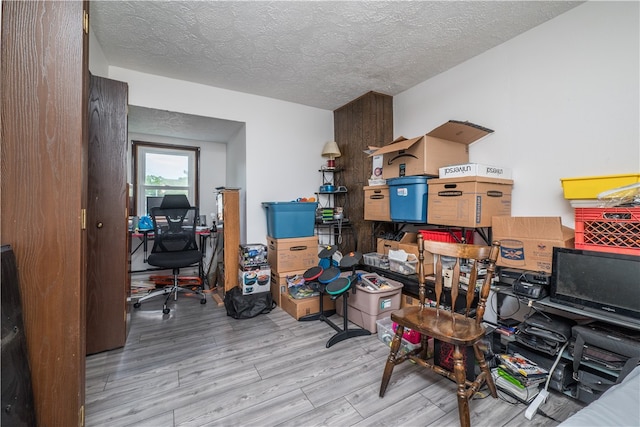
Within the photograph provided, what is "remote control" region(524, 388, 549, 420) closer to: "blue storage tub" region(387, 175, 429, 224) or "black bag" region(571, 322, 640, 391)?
"black bag" region(571, 322, 640, 391)

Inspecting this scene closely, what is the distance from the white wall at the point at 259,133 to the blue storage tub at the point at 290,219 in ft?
1.44

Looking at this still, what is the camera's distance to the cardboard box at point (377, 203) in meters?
2.91

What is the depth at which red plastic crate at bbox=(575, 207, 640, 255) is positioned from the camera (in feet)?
4.70

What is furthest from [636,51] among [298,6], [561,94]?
[298,6]

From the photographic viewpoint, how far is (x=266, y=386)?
1.69 m

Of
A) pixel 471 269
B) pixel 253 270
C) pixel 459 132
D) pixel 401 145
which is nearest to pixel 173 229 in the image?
pixel 253 270

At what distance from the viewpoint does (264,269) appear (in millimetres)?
3016

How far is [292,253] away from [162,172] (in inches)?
117

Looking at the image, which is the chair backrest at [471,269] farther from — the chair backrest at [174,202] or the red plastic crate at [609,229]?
the chair backrest at [174,202]

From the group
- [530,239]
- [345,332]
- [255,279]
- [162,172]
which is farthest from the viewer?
[162,172]

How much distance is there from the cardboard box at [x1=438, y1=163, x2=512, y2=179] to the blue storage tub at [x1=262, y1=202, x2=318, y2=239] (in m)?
1.52

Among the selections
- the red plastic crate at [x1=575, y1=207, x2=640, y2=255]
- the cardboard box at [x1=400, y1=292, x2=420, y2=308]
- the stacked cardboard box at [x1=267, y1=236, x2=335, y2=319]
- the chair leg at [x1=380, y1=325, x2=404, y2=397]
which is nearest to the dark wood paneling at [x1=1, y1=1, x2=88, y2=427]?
the chair leg at [x1=380, y1=325, x2=404, y2=397]

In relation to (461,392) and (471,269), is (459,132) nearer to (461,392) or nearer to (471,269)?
A: (471,269)

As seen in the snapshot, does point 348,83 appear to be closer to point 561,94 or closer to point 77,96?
point 561,94
